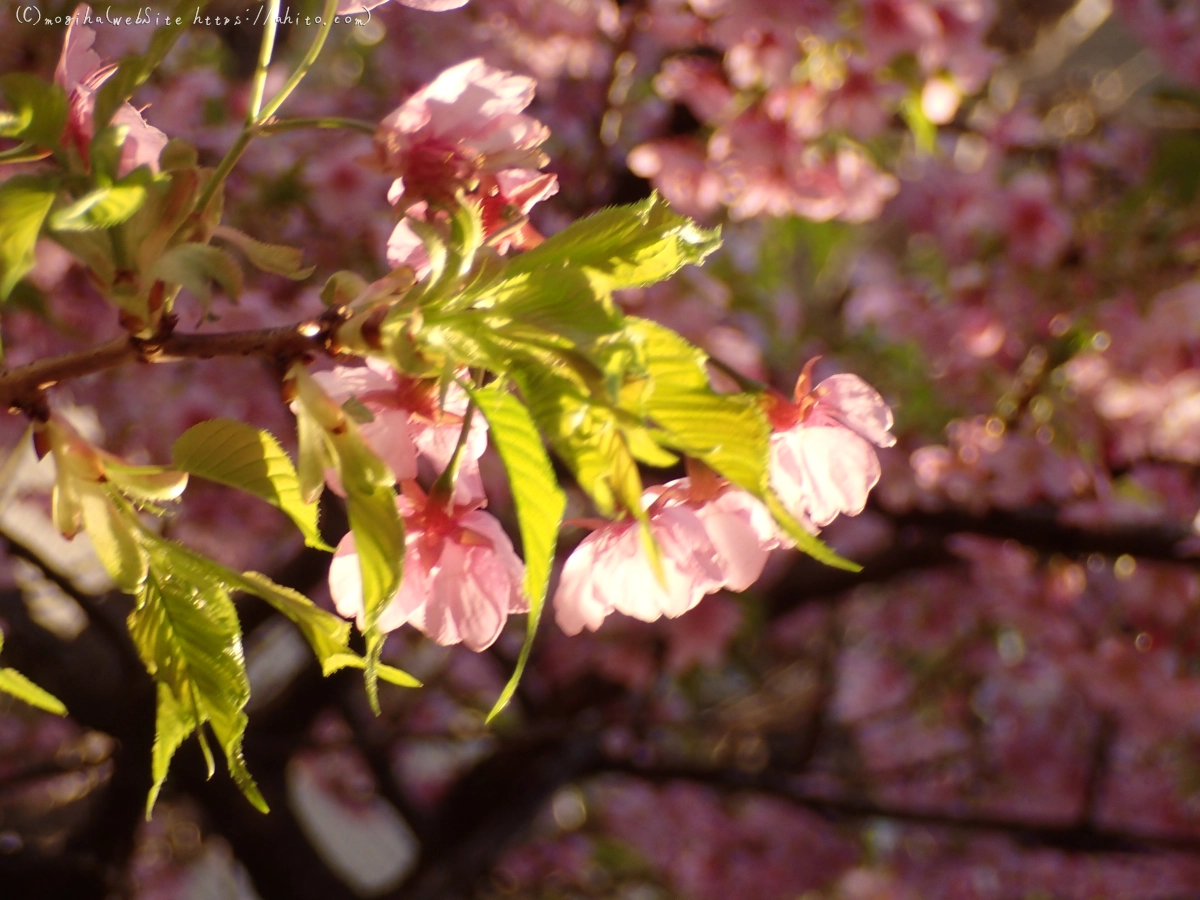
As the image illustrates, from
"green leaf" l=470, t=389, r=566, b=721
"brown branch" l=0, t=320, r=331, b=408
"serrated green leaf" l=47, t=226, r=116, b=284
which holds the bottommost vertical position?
"green leaf" l=470, t=389, r=566, b=721

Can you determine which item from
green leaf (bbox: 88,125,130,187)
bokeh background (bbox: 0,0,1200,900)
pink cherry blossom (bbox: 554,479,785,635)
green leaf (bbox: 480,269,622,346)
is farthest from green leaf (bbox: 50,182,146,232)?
bokeh background (bbox: 0,0,1200,900)

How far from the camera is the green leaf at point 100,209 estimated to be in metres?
0.29

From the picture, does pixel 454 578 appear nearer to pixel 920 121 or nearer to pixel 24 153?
pixel 24 153

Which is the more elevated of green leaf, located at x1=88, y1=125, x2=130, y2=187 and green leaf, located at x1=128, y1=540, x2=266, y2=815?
green leaf, located at x1=88, y1=125, x2=130, y2=187

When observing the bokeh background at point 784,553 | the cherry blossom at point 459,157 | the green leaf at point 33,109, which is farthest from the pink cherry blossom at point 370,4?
the bokeh background at point 784,553

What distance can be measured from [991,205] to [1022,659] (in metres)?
1.08

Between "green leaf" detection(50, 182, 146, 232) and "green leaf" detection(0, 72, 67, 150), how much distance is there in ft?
0.19

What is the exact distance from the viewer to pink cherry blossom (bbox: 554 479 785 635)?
428 millimetres

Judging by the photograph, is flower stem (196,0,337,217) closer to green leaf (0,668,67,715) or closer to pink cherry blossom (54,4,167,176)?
pink cherry blossom (54,4,167,176)

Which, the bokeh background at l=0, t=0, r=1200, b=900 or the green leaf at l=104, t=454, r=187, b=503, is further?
the bokeh background at l=0, t=0, r=1200, b=900

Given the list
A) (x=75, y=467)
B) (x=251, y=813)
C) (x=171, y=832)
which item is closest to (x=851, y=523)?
(x=251, y=813)

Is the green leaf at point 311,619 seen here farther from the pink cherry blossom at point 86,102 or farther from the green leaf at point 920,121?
the green leaf at point 920,121

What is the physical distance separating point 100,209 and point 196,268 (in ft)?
Result: 0.13

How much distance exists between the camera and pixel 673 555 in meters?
0.43
